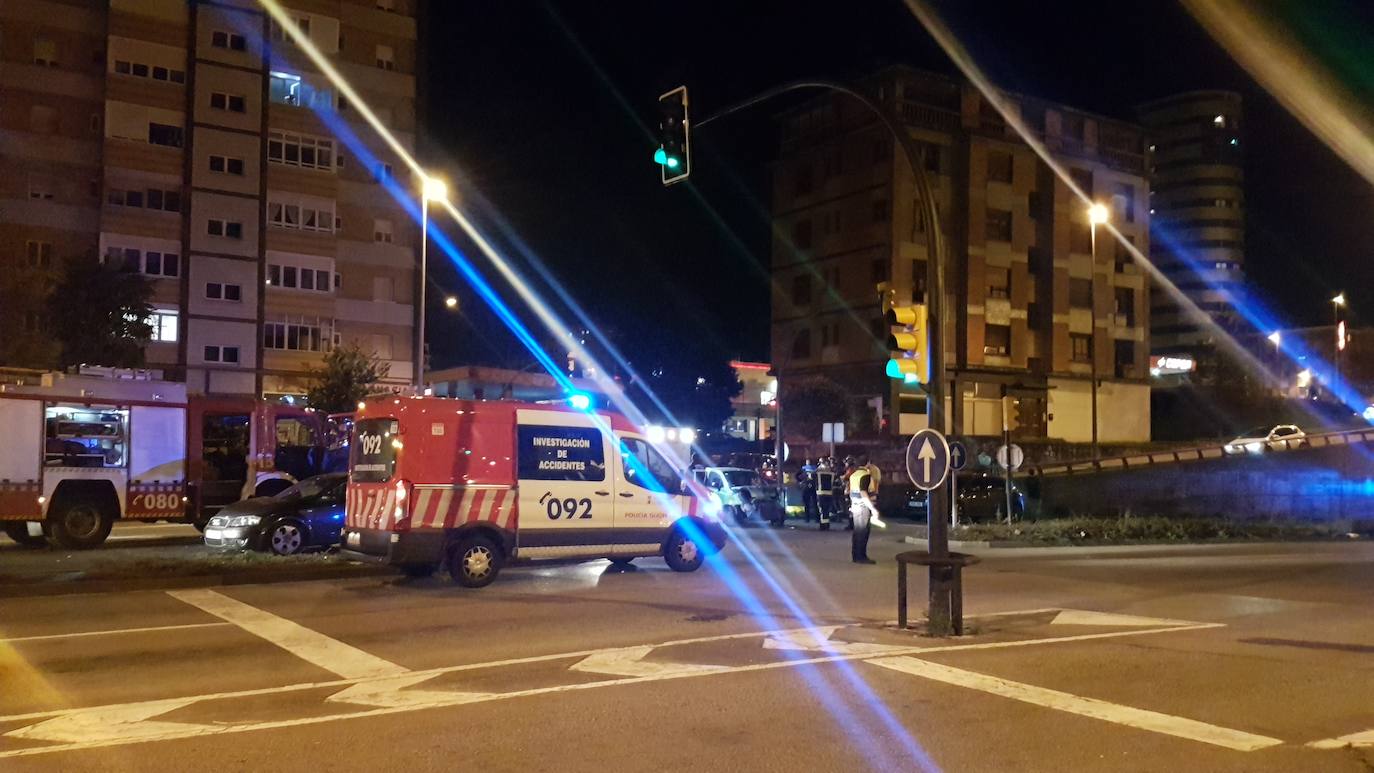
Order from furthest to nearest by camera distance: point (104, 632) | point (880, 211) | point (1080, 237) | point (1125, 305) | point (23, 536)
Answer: point (1125, 305) < point (1080, 237) < point (880, 211) < point (23, 536) < point (104, 632)

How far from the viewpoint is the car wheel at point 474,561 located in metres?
13.8

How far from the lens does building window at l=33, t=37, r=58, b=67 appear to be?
41.5 meters

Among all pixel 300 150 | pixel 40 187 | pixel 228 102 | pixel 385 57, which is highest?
pixel 385 57

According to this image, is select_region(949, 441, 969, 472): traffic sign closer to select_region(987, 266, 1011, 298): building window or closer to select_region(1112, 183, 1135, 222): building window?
select_region(987, 266, 1011, 298): building window

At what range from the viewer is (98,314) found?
35656mm

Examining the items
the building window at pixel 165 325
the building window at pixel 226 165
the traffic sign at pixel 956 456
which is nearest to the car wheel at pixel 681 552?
the traffic sign at pixel 956 456

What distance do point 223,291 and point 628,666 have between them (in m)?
Answer: 39.4

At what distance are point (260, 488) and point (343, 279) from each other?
28.5m

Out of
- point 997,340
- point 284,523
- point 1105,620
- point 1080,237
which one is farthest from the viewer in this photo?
point 1080,237

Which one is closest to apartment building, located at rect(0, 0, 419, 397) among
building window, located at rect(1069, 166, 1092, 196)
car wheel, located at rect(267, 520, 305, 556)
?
car wheel, located at rect(267, 520, 305, 556)

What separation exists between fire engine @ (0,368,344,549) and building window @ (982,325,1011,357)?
38.7 meters

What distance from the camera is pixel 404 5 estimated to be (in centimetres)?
4872

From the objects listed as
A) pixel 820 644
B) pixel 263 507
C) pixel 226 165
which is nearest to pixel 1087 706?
pixel 820 644

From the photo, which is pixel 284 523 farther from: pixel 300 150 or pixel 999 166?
pixel 999 166
